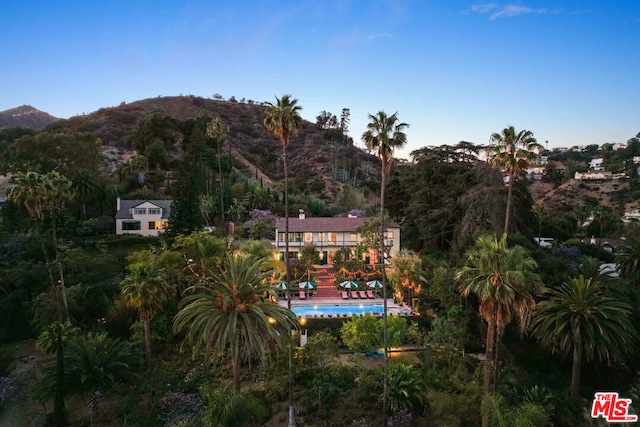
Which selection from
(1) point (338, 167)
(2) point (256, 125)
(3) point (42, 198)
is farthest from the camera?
(2) point (256, 125)

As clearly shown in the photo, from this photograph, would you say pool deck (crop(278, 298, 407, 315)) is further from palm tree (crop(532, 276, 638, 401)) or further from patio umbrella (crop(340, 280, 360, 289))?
palm tree (crop(532, 276, 638, 401))

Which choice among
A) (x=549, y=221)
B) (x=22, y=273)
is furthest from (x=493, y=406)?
(x=549, y=221)

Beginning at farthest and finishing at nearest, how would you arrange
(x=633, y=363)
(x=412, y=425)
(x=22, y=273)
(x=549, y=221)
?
(x=549, y=221)
(x=22, y=273)
(x=633, y=363)
(x=412, y=425)

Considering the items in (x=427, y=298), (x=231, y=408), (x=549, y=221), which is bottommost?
(x=231, y=408)

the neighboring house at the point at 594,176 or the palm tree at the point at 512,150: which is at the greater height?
the neighboring house at the point at 594,176

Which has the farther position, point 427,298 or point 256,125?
point 256,125

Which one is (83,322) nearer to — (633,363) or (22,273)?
(22,273)

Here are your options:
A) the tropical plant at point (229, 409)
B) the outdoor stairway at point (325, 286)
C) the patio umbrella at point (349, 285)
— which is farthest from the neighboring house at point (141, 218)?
the tropical plant at point (229, 409)

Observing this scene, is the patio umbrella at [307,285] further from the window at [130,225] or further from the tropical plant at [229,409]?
the window at [130,225]
